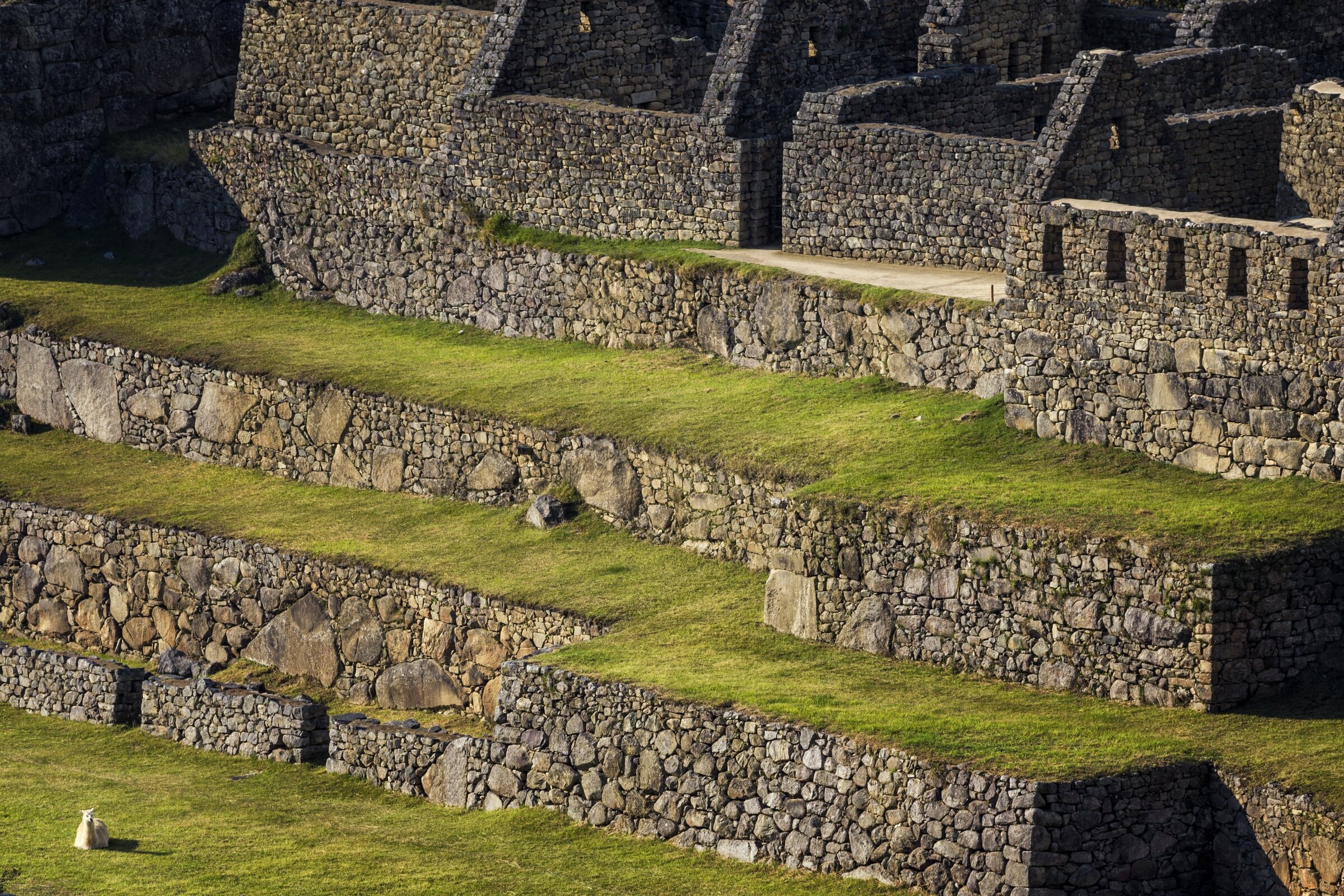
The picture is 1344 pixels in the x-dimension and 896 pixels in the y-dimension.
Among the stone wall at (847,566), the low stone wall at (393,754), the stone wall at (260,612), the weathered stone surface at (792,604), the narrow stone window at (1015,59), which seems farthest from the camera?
the narrow stone window at (1015,59)

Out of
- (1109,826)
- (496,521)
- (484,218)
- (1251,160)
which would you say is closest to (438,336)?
(484,218)

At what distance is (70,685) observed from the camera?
3062 cm

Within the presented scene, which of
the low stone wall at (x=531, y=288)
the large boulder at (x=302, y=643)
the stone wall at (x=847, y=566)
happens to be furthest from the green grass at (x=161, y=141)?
the large boulder at (x=302, y=643)

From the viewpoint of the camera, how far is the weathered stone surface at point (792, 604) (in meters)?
26.5

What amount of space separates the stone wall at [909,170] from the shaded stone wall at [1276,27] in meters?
2.31

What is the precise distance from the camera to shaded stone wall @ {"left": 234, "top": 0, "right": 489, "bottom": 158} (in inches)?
1446

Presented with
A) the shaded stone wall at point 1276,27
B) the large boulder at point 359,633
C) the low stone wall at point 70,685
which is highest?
the shaded stone wall at point 1276,27

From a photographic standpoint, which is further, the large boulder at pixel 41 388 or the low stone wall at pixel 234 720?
the large boulder at pixel 41 388

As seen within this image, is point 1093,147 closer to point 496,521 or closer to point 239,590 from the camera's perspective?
point 496,521

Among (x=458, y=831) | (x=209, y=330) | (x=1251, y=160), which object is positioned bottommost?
(x=458, y=831)

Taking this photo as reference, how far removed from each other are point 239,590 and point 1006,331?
8.45 metres

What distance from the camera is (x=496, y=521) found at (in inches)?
1201

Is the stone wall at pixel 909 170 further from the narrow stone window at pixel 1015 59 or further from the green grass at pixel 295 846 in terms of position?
the green grass at pixel 295 846

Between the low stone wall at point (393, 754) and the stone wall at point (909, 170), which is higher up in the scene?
the stone wall at point (909, 170)
